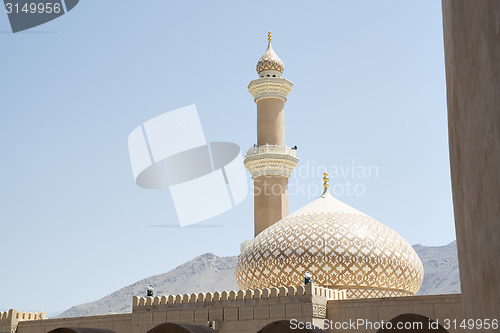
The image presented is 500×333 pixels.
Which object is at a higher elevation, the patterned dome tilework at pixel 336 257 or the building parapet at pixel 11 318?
the patterned dome tilework at pixel 336 257

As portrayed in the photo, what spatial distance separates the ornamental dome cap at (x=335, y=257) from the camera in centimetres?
1411

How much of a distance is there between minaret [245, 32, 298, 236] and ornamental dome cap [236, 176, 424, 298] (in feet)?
10.6

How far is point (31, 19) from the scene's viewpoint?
12227mm

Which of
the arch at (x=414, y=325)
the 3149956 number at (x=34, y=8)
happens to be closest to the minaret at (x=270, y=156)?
the 3149956 number at (x=34, y=8)

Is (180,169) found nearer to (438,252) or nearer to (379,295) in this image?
(379,295)

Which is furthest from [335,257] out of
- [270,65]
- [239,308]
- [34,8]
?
[34,8]

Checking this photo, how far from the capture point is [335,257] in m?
14.1

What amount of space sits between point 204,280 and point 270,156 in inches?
2501

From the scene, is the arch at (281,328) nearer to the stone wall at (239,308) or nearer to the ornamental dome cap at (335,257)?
the stone wall at (239,308)

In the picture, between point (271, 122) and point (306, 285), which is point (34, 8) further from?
point (271, 122)

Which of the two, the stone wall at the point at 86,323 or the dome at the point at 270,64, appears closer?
the stone wall at the point at 86,323

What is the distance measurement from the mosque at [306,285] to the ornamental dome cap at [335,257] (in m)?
0.02

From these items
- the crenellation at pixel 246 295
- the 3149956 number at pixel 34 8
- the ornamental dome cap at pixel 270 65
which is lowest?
the crenellation at pixel 246 295

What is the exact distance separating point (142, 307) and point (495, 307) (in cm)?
1298
